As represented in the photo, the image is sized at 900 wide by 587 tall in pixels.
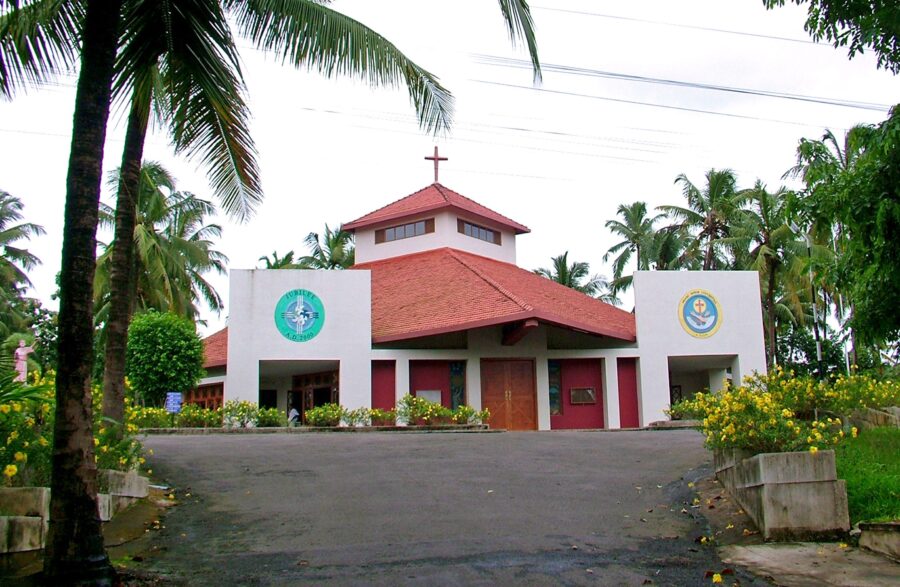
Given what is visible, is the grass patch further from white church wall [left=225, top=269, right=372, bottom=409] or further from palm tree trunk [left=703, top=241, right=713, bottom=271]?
palm tree trunk [left=703, top=241, right=713, bottom=271]

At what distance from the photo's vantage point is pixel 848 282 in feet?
30.4

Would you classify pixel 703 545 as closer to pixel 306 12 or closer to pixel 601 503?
pixel 601 503

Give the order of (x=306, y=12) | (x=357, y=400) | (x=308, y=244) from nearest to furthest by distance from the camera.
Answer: (x=306, y=12) < (x=357, y=400) < (x=308, y=244)

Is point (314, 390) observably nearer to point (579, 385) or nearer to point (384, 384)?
point (384, 384)

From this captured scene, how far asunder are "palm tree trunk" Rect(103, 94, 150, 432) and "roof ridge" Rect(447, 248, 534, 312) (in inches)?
625

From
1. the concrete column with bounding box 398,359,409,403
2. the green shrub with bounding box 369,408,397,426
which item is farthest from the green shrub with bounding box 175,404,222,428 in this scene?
the concrete column with bounding box 398,359,409,403

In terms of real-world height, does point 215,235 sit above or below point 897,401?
above

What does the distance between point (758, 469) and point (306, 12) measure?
21.0 ft

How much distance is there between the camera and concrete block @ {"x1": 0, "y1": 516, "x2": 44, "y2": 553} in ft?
22.1

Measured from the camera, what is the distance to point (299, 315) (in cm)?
A: 2658

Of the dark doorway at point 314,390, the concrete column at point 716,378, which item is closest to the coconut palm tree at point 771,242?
the concrete column at point 716,378

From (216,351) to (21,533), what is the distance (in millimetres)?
24005

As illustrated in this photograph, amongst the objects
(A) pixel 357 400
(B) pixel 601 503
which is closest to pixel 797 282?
(A) pixel 357 400

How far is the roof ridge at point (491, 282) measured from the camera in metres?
26.0
